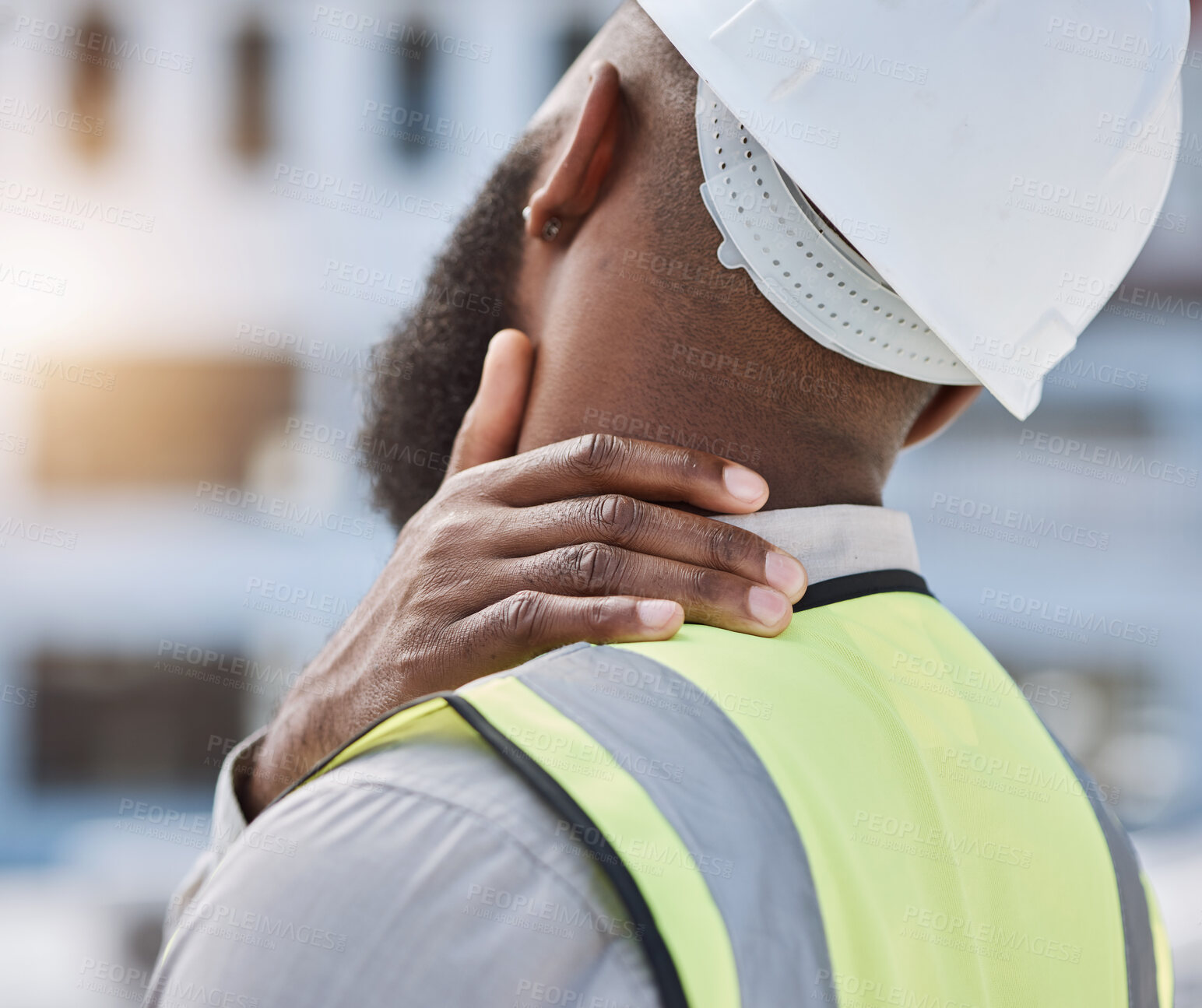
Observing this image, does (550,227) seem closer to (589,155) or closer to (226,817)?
(589,155)

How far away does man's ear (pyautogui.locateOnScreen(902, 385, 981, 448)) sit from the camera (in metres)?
1.37

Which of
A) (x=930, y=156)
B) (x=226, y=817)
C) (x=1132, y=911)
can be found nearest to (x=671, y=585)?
(x=930, y=156)

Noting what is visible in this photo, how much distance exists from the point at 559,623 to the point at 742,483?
221 mm

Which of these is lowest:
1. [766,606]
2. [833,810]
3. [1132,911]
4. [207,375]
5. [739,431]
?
[207,375]

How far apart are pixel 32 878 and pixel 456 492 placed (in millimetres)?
9096

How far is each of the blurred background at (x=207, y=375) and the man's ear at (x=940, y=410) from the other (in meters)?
7.67

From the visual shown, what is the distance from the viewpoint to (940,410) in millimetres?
1387

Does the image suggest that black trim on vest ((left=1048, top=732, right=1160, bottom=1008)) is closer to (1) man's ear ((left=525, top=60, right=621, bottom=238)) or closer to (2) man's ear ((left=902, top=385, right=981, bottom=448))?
(2) man's ear ((left=902, top=385, right=981, bottom=448))

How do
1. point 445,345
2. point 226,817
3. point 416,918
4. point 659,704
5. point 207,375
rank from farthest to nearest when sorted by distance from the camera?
point 207,375, point 445,345, point 226,817, point 659,704, point 416,918

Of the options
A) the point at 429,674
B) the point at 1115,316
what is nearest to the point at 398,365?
the point at 429,674

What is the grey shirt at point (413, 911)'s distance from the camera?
0.62 meters

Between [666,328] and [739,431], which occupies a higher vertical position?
[666,328]

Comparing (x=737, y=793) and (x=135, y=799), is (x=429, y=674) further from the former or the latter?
(x=135, y=799)

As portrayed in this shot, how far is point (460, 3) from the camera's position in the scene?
9305 mm
